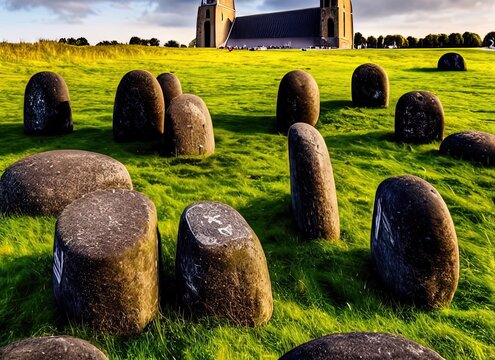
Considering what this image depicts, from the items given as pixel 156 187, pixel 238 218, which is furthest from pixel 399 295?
pixel 156 187

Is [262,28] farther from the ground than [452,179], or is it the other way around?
[262,28]

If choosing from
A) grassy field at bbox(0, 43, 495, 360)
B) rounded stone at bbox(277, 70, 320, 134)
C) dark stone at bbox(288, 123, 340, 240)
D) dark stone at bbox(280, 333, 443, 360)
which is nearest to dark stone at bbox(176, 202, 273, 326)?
grassy field at bbox(0, 43, 495, 360)

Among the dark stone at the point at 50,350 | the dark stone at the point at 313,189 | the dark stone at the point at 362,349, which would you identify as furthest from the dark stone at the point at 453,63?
the dark stone at the point at 50,350

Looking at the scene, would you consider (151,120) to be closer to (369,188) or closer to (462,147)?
(369,188)

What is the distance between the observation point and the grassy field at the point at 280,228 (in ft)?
13.0

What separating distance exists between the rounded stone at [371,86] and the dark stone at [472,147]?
14.1 feet

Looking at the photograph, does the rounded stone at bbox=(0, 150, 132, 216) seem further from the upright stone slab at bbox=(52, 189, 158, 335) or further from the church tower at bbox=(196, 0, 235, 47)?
the church tower at bbox=(196, 0, 235, 47)

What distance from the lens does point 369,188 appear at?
7887 mm

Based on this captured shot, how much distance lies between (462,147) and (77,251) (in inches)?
327

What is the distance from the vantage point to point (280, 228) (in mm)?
6215

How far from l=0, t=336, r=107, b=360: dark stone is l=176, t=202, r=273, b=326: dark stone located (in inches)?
49.3

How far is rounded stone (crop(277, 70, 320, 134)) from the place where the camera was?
10828mm

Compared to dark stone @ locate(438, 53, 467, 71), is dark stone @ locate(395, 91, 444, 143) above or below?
below

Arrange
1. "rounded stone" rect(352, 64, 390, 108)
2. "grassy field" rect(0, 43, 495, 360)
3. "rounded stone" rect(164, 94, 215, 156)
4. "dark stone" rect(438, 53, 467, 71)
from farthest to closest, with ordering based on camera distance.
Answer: "dark stone" rect(438, 53, 467, 71)
"rounded stone" rect(352, 64, 390, 108)
"rounded stone" rect(164, 94, 215, 156)
"grassy field" rect(0, 43, 495, 360)
